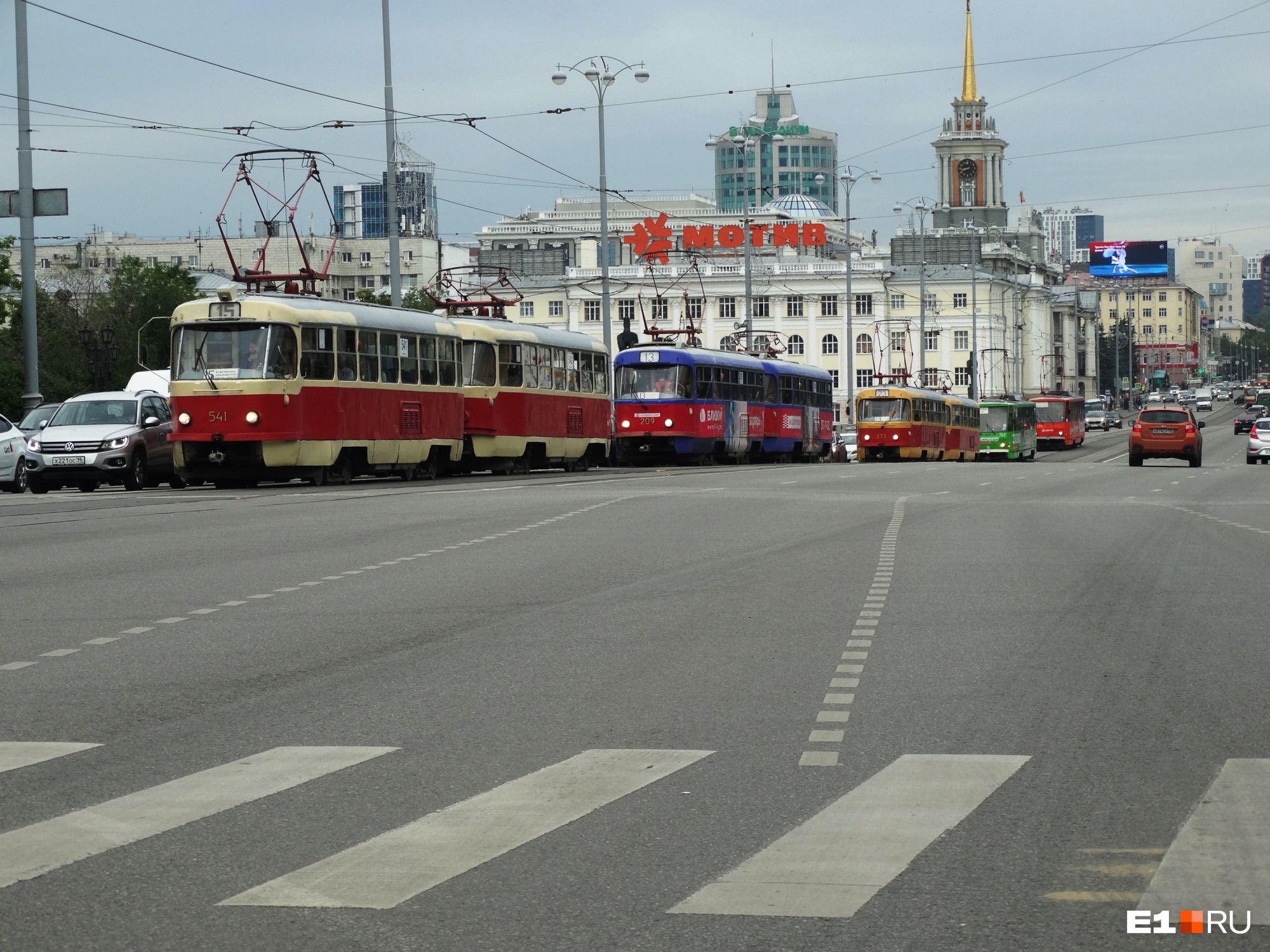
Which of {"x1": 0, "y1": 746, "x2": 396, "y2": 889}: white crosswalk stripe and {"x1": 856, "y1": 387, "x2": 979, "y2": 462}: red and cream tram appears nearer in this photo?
{"x1": 0, "y1": 746, "x2": 396, "y2": 889}: white crosswalk stripe

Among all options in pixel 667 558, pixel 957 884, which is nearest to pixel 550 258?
pixel 667 558

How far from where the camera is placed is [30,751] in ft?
24.8

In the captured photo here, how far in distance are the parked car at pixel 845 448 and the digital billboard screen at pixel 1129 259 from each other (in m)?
70.2

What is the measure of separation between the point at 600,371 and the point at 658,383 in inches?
134

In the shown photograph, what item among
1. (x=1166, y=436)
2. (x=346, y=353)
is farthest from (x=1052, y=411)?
(x=346, y=353)

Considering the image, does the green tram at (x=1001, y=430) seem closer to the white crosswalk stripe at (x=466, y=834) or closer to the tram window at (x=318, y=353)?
the tram window at (x=318, y=353)

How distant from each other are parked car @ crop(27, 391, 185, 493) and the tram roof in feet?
25.4

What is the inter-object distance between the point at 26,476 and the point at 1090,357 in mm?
175964

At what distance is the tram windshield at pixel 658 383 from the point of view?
50.8 m

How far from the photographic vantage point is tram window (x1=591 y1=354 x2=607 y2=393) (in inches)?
1859

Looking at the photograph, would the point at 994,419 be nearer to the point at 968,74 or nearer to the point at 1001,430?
the point at 1001,430

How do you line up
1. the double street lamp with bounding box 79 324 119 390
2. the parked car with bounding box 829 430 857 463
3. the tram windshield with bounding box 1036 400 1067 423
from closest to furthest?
1. the double street lamp with bounding box 79 324 119 390
2. the parked car with bounding box 829 430 857 463
3. the tram windshield with bounding box 1036 400 1067 423

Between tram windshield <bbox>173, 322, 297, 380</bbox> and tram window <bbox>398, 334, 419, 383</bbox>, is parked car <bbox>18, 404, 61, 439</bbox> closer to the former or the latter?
tram windshield <bbox>173, 322, 297, 380</bbox>

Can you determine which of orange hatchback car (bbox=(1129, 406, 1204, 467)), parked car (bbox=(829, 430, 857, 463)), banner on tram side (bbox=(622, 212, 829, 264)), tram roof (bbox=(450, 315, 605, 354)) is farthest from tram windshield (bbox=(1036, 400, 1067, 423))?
tram roof (bbox=(450, 315, 605, 354))
